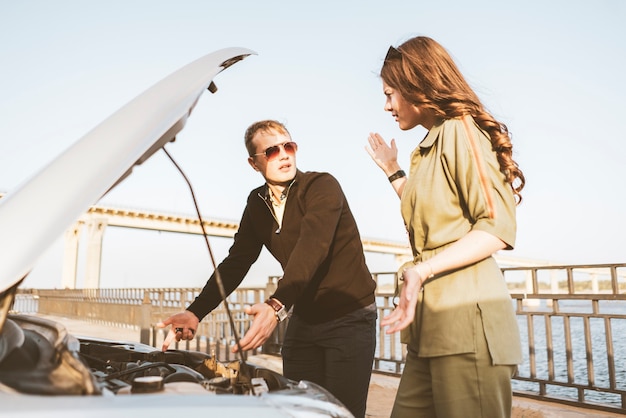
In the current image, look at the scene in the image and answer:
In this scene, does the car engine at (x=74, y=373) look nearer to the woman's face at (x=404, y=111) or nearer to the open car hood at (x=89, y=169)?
the open car hood at (x=89, y=169)

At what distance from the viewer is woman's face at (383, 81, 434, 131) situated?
190cm

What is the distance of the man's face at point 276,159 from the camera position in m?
2.66

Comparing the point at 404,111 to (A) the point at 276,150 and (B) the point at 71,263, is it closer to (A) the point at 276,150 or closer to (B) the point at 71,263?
(A) the point at 276,150

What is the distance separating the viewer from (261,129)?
2.77 meters

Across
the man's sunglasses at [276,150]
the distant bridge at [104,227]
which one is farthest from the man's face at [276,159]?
the distant bridge at [104,227]

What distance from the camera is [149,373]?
169 cm

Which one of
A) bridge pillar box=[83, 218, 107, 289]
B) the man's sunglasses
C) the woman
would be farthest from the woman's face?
bridge pillar box=[83, 218, 107, 289]

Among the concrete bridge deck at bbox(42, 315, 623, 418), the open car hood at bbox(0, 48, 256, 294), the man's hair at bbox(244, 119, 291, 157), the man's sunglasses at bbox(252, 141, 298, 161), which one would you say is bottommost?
the concrete bridge deck at bbox(42, 315, 623, 418)

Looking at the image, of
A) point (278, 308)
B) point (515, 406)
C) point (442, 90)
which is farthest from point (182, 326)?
point (515, 406)

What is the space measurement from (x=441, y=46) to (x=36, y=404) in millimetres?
1637

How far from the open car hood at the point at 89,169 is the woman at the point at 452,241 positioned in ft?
2.54

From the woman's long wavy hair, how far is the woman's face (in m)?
0.03

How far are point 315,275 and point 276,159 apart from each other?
2.07 feet

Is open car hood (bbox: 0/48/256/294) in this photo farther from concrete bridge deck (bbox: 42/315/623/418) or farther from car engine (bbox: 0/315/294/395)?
concrete bridge deck (bbox: 42/315/623/418)
